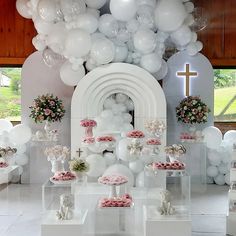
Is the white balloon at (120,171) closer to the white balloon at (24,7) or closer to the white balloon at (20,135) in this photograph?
the white balloon at (20,135)

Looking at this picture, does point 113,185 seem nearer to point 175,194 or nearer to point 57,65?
point 175,194

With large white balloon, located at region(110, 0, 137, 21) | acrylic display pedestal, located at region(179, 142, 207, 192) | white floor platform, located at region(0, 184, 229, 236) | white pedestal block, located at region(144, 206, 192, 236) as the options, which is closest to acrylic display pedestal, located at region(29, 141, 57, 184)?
white floor platform, located at region(0, 184, 229, 236)

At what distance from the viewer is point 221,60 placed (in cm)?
862

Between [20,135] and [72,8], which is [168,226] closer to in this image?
[72,8]

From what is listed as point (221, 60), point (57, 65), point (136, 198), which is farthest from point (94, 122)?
point (221, 60)

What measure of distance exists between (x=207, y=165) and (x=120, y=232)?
3516 millimetres

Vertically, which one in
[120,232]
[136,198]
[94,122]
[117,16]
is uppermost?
[117,16]

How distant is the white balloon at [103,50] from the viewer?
22.6ft

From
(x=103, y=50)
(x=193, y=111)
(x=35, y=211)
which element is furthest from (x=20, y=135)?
(x=193, y=111)

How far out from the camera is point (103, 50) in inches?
271

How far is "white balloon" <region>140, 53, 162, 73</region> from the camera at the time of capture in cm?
716

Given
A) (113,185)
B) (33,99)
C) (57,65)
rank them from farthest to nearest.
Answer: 1. (33,99)
2. (57,65)
3. (113,185)

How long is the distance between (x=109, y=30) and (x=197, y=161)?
2.69 meters

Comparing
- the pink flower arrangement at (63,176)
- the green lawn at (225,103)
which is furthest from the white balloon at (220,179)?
the pink flower arrangement at (63,176)
